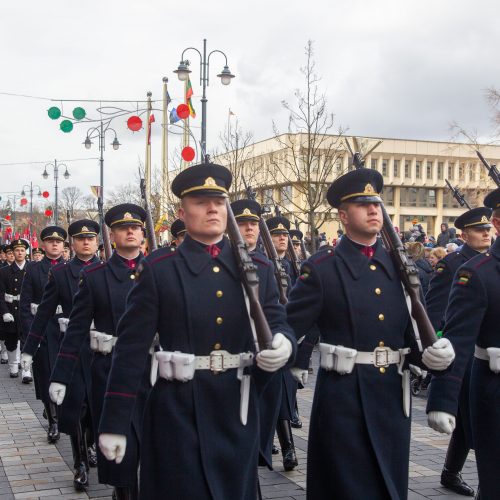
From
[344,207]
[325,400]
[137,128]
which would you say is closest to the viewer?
[325,400]

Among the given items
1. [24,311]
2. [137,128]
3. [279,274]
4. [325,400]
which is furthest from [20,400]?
[137,128]

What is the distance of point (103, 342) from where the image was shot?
667cm

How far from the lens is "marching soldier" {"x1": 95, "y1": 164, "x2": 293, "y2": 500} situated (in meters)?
4.14

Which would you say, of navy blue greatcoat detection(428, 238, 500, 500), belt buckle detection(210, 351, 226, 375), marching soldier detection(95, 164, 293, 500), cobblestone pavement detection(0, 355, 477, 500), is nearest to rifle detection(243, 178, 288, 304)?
cobblestone pavement detection(0, 355, 477, 500)

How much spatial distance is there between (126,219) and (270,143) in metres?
55.6

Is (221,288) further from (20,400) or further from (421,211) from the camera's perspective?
(421,211)

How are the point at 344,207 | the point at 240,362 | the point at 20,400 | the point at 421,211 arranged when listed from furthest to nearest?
the point at 421,211 → the point at 20,400 → the point at 344,207 → the point at 240,362

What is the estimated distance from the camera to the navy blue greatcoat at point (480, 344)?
4.74 metres

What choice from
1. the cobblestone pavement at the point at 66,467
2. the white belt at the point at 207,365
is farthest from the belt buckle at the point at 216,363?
the cobblestone pavement at the point at 66,467

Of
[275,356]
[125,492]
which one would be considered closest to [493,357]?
[275,356]

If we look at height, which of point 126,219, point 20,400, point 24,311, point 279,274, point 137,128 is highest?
point 137,128

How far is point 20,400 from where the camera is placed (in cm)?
1192

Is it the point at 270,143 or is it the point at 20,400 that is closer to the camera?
the point at 20,400

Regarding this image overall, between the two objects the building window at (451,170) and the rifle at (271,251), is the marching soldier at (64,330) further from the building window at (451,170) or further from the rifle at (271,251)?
the building window at (451,170)
